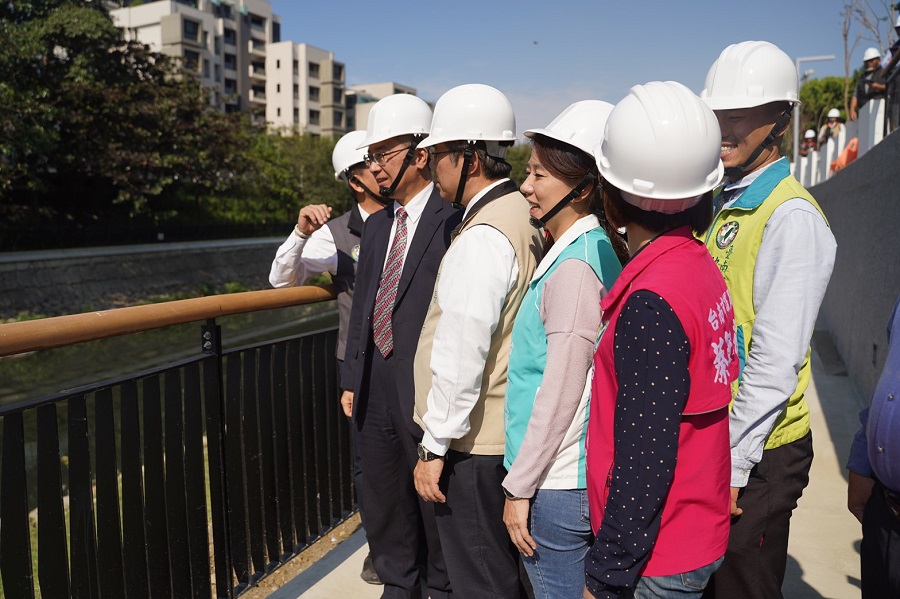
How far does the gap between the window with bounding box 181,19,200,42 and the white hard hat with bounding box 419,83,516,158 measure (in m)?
60.3

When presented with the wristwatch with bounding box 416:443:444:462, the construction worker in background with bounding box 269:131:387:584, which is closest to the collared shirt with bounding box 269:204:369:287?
the construction worker in background with bounding box 269:131:387:584

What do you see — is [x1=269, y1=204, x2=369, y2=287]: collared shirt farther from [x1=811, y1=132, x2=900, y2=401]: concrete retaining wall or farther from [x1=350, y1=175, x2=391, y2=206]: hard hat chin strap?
[x1=811, y1=132, x2=900, y2=401]: concrete retaining wall

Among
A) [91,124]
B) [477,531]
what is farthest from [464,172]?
[91,124]

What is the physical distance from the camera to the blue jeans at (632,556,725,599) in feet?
5.40

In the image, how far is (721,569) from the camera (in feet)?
7.01

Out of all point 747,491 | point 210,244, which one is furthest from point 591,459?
point 210,244

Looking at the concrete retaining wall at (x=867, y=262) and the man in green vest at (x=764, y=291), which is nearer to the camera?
the man in green vest at (x=764, y=291)

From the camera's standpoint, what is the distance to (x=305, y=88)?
7119 cm

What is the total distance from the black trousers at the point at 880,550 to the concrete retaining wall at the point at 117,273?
69.0 feet

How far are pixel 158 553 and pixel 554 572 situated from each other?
154 cm

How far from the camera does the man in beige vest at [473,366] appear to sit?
86.2 inches

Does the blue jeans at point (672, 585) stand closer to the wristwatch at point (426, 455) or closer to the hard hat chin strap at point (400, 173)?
the wristwatch at point (426, 455)

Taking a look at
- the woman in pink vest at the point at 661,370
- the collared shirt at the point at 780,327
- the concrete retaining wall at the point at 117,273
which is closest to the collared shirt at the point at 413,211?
the woman in pink vest at the point at 661,370

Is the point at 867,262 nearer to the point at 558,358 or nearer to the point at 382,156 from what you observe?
the point at 382,156
